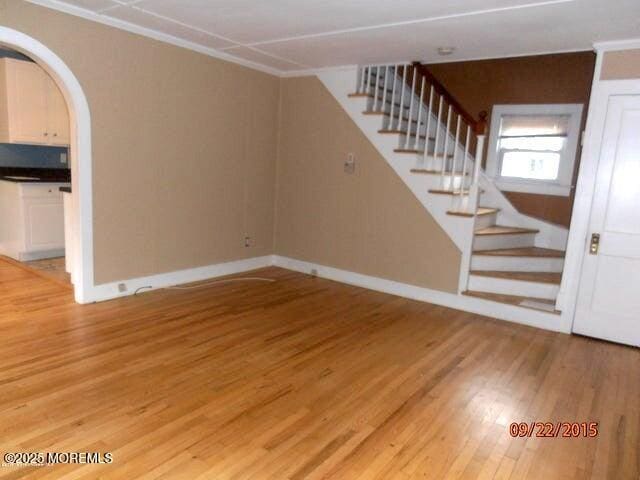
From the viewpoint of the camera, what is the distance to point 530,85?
17.3 ft

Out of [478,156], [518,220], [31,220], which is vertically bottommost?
[31,220]

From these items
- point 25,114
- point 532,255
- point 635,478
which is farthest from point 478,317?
point 25,114

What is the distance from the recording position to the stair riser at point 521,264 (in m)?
4.57

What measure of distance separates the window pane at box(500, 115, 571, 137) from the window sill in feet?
1.96

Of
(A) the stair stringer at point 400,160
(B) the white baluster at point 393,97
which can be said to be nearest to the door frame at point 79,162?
(A) the stair stringer at point 400,160

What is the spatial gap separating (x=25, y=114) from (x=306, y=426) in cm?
509

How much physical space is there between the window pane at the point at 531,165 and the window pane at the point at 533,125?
0.25 meters

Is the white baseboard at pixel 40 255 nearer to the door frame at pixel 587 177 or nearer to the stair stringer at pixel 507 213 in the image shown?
the stair stringer at pixel 507 213

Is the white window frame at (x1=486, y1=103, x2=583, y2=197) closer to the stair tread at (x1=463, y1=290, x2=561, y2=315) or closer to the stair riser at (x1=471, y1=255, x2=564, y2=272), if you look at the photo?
the stair riser at (x1=471, y1=255, x2=564, y2=272)

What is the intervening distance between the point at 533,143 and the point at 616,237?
203 centimetres

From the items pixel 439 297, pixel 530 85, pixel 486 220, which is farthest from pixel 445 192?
pixel 530 85

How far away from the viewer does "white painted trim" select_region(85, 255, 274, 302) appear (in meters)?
4.09

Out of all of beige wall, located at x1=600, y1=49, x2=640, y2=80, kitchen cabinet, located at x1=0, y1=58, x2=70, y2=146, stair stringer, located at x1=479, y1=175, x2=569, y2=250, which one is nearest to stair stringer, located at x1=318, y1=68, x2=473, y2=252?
stair stringer, located at x1=479, y1=175, x2=569, y2=250

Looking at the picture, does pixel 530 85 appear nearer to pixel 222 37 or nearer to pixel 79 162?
pixel 222 37
